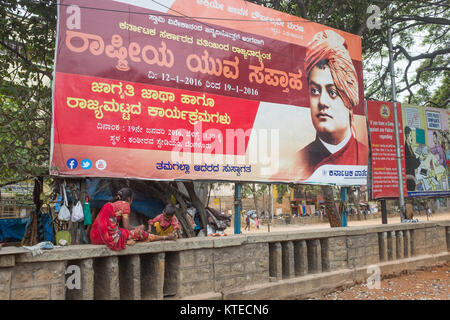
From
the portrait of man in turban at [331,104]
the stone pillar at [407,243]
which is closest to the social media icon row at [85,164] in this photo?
the portrait of man in turban at [331,104]

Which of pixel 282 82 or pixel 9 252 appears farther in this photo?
pixel 282 82

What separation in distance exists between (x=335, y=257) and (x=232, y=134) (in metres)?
2.82

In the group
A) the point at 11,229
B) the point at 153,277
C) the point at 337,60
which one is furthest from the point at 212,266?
the point at 11,229

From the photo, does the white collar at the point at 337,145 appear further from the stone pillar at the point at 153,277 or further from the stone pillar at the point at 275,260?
the stone pillar at the point at 153,277

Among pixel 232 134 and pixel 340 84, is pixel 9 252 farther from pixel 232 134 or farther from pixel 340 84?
pixel 340 84

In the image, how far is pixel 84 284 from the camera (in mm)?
3848

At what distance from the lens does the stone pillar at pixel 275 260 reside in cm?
538

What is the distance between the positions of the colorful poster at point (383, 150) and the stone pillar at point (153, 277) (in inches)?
254

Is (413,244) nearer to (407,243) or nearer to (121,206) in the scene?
(407,243)

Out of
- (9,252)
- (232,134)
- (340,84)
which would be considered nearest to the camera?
(9,252)
